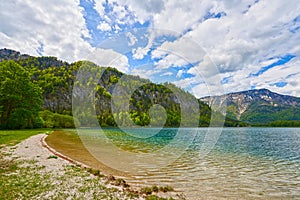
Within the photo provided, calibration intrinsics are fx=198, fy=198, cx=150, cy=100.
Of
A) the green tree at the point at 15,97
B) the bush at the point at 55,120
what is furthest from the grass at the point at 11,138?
the bush at the point at 55,120

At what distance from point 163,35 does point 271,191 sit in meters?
15.3

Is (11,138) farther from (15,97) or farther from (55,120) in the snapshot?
(55,120)

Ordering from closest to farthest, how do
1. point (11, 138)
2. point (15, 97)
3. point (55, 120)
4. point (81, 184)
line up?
point (81, 184), point (11, 138), point (15, 97), point (55, 120)

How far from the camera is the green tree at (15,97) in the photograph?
49.3 m

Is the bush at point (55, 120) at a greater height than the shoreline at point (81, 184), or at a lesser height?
greater

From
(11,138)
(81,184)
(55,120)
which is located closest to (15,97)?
(11,138)

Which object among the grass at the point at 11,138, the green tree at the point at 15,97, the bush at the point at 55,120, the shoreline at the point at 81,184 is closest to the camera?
the shoreline at the point at 81,184

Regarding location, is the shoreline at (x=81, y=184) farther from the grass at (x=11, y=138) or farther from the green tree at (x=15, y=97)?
the green tree at (x=15, y=97)

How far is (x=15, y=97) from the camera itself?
161ft

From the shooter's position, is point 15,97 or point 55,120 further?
point 55,120

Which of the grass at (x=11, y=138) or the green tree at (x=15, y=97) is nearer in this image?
the grass at (x=11, y=138)

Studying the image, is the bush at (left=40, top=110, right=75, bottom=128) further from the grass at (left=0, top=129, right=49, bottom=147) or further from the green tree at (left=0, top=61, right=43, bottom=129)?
the grass at (left=0, top=129, right=49, bottom=147)

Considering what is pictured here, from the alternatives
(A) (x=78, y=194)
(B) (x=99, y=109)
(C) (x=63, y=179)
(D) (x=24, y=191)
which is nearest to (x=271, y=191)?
(A) (x=78, y=194)

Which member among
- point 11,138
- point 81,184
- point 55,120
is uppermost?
point 55,120
